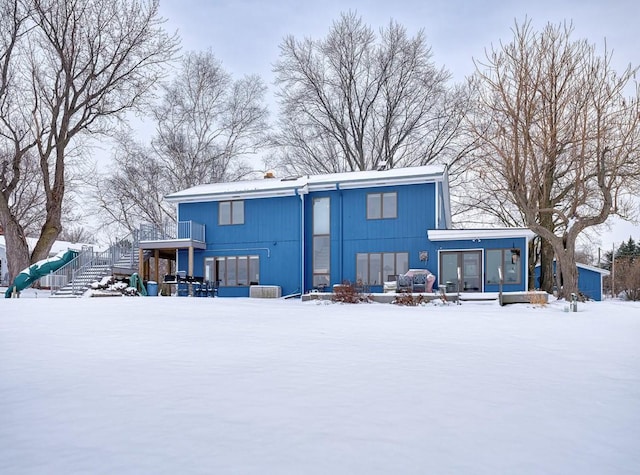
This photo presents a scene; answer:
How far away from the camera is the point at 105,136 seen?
21953mm

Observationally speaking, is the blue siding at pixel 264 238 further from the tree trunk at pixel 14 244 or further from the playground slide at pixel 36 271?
the tree trunk at pixel 14 244

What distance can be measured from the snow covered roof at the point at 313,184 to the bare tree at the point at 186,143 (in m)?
7.14

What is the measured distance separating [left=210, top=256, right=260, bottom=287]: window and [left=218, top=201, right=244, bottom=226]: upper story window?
1.45 metres

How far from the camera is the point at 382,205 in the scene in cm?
1784

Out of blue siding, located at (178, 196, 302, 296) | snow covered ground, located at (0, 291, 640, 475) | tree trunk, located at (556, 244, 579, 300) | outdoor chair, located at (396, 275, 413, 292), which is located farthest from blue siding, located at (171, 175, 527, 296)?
snow covered ground, located at (0, 291, 640, 475)

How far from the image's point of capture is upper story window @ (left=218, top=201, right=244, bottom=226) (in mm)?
19578

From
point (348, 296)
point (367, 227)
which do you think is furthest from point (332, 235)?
point (348, 296)

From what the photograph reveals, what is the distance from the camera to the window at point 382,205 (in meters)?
17.7

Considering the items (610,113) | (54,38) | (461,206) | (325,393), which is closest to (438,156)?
(461,206)

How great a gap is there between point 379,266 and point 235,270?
5780 millimetres

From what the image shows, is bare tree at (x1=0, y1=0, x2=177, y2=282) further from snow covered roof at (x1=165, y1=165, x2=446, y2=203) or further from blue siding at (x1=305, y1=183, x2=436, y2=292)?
blue siding at (x1=305, y1=183, x2=436, y2=292)

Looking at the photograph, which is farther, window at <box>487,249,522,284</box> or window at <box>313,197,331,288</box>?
window at <box>313,197,331,288</box>

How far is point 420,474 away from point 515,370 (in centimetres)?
269

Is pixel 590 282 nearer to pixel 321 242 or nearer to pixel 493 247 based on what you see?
pixel 493 247
